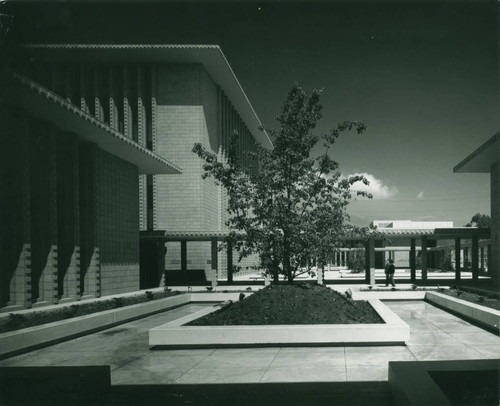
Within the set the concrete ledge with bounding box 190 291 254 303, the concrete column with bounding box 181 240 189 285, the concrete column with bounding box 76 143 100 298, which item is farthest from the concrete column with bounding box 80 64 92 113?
the concrete ledge with bounding box 190 291 254 303

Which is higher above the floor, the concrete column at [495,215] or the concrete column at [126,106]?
the concrete column at [126,106]

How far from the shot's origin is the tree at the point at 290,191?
14.2 meters

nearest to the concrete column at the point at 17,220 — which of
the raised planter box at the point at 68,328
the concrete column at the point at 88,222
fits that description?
the raised planter box at the point at 68,328

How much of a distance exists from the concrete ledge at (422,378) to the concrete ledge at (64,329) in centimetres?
771

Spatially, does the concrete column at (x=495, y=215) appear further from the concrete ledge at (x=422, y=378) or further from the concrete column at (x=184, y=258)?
the concrete ledge at (x=422, y=378)

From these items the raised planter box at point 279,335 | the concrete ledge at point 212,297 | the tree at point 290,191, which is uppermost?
the tree at point 290,191

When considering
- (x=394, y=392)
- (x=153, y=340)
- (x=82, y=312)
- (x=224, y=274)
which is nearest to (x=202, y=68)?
(x=224, y=274)

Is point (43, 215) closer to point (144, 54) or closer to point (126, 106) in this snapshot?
point (144, 54)

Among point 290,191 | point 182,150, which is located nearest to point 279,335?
point 290,191

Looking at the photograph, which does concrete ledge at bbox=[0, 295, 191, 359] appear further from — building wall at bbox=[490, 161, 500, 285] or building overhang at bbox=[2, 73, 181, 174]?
building wall at bbox=[490, 161, 500, 285]

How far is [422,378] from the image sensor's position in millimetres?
5492

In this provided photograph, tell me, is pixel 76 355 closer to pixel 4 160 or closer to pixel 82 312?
pixel 82 312

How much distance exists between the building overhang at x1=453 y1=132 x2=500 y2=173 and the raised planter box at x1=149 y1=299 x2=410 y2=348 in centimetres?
1341

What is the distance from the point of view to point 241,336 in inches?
428
